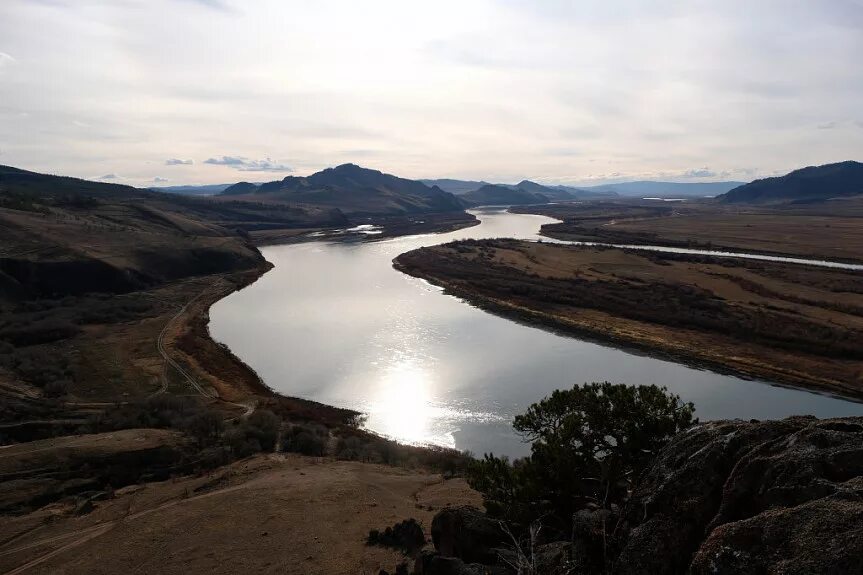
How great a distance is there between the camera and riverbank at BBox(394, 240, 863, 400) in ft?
Result: 168

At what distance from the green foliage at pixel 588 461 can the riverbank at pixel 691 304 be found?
122 feet

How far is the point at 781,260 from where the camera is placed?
4316 inches

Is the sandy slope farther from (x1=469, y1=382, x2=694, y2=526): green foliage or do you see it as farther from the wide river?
the wide river

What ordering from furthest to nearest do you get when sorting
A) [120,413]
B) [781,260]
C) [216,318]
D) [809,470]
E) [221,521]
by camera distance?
[781,260], [216,318], [120,413], [221,521], [809,470]

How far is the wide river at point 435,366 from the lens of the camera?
135 feet

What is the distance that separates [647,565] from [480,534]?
26.3 feet

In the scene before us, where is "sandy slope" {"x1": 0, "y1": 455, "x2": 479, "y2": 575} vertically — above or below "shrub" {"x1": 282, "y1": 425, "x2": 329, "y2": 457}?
above

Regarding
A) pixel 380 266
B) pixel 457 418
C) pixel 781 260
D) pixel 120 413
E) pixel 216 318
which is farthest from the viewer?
pixel 380 266

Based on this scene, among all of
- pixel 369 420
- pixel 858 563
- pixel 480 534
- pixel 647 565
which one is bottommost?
pixel 369 420

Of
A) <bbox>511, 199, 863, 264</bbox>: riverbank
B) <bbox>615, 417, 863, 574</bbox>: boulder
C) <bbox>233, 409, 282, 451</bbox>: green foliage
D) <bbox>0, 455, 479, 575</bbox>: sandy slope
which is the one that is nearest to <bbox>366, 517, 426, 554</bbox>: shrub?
<bbox>0, 455, 479, 575</bbox>: sandy slope

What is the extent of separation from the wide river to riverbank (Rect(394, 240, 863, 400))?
3714 millimetres

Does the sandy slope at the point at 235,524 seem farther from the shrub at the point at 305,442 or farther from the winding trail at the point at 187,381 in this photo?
the winding trail at the point at 187,381

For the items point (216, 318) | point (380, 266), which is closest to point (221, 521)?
point (216, 318)

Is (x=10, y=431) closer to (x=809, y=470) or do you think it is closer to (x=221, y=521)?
(x=221, y=521)
